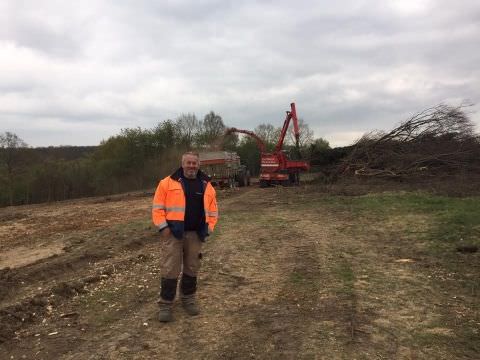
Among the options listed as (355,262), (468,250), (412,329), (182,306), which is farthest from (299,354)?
(468,250)

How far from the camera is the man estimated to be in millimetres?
5094

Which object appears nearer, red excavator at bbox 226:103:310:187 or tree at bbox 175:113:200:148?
red excavator at bbox 226:103:310:187

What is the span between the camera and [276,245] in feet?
29.9

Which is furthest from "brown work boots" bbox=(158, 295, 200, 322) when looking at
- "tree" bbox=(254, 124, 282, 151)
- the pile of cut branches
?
"tree" bbox=(254, 124, 282, 151)

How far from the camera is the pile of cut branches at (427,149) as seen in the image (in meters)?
19.2

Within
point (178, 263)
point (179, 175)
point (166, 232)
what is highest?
point (179, 175)

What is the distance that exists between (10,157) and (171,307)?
35686mm

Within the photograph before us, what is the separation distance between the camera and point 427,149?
1964 cm

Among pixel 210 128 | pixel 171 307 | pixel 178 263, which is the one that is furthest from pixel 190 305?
pixel 210 128

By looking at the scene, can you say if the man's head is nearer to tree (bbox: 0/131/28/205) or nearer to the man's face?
the man's face

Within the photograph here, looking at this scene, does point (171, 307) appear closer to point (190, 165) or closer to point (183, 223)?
point (183, 223)

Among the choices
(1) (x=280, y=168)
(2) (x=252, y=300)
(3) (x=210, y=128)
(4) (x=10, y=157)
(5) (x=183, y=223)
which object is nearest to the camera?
(5) (x=183, y=223)

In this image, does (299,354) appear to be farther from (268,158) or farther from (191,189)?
(268,158)

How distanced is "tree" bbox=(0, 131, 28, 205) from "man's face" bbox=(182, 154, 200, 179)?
35051 millimetres
